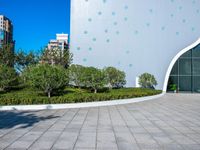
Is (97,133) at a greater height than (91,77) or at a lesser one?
lesser

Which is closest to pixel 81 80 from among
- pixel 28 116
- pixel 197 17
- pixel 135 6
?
pixel 28 116

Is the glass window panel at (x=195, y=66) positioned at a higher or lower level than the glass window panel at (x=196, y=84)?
higher

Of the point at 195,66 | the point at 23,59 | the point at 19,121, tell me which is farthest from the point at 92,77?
the point at 195,66

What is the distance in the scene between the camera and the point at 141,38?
22438mm

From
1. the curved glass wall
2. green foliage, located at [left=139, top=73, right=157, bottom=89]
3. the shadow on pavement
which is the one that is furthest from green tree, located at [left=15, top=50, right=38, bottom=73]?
the curved glass wall

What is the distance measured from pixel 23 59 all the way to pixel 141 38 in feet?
42.4

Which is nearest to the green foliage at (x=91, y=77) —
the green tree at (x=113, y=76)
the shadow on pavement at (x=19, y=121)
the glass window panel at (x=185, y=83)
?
the green tree at (x=113, y=76)

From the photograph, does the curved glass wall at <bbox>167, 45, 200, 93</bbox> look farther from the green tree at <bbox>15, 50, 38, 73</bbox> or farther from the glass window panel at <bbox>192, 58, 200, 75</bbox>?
the green tree at <bbox>15, 50, 38, 73</bbox>

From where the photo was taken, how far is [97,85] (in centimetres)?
1495

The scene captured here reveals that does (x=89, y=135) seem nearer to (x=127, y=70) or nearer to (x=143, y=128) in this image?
(x=143, y=128)

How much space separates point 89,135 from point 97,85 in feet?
29.2

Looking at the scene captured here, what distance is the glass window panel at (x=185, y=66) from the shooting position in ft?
74.0

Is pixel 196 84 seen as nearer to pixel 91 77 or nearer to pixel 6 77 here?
pixel 91 77

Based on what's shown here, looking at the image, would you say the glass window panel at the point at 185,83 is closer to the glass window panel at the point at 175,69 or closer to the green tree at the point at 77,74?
the glass window panel at the point at 175,69
